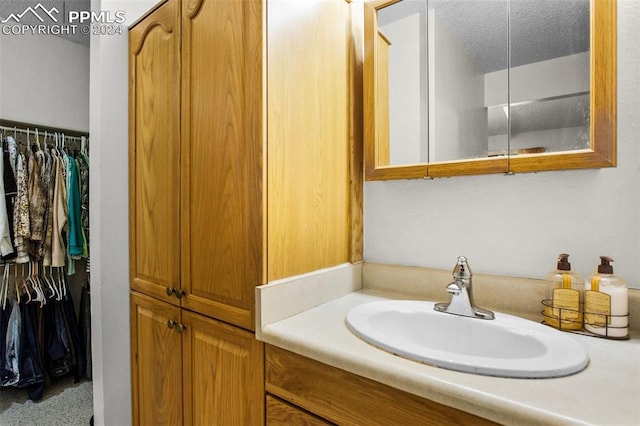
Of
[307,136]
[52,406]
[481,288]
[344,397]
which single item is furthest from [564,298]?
[52,406]

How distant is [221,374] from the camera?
40.1 inches

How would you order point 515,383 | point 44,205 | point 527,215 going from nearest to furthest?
1. point 515,383
2. point 527,215
3. point 44,205

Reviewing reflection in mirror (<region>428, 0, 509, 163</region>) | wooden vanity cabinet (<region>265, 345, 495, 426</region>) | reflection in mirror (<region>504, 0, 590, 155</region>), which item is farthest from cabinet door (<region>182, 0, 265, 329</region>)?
reflection in mirror (<region>504, 0, 590, 155</region>)

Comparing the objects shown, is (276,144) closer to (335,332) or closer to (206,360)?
(335,332)

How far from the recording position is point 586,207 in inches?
35.2

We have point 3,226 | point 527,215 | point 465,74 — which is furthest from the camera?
point 3,226

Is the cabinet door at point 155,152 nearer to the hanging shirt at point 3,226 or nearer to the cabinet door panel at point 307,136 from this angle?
the cabinet door panel at point 307,136

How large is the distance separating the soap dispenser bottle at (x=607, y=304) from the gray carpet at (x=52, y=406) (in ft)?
8.23

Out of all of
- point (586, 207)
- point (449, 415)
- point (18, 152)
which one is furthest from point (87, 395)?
point (586, 207)

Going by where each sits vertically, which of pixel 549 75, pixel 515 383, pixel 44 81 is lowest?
pixel 515 383

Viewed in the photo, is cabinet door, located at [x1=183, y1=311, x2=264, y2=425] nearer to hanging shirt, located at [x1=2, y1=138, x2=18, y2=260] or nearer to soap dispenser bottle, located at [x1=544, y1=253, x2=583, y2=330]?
soap dispenser bottle, located at [x1=544, y1=253, x2=583, y2=330]

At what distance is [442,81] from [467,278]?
67 centimetres

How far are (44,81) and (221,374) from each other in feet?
8.46

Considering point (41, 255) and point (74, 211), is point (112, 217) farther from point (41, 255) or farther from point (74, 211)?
point (41, 255)
